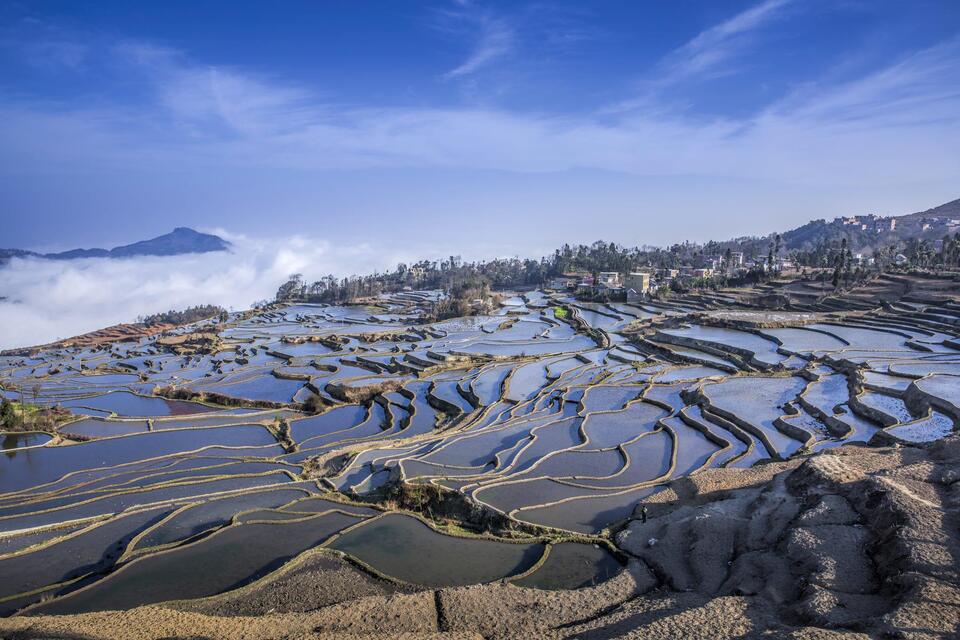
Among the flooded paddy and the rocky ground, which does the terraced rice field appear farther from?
the rocky ground

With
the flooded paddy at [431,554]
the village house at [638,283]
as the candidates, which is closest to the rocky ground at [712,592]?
the flooded paddy at [431,554]

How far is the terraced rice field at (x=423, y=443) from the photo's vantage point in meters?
11.4

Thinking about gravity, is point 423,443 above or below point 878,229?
below

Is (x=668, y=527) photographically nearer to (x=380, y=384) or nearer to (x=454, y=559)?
(x=454, y=559)

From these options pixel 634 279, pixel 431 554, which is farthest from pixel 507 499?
pixel 634 279

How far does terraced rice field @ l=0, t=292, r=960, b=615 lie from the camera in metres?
11.4

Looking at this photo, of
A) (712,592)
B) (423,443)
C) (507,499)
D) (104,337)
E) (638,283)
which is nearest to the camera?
(712,592)

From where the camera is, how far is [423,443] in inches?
741

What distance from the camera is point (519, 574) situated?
10.5 m

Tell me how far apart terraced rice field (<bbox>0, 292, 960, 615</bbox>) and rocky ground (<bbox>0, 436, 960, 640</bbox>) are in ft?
3.17

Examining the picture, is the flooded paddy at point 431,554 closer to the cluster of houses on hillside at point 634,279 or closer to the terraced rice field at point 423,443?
the terraced rice field at point 423,443

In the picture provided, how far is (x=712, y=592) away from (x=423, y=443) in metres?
11.3

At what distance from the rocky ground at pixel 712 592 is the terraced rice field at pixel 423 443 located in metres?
0.97

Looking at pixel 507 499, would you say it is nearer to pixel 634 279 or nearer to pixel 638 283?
pixel 638 283
